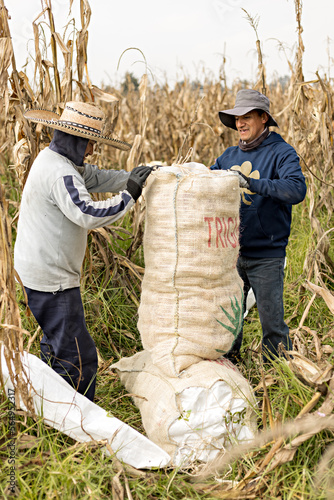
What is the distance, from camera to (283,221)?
9.34ft

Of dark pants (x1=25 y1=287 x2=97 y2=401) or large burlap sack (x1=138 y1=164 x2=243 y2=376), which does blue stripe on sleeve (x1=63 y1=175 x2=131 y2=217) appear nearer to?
large burlap sack (x1=138 y1=164 x2=243 y2=376)

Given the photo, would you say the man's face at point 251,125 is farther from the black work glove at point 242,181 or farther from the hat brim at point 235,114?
the black work glove at point 242,181

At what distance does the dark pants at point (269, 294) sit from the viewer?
2877 millimetres

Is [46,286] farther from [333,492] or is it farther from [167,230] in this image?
[333,492]

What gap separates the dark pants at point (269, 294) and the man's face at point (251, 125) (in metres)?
0.70

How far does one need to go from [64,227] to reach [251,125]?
1.20 m

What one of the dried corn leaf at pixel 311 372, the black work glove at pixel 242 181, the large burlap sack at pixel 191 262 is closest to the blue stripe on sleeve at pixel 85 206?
the large burlap sack at pixel 191 262

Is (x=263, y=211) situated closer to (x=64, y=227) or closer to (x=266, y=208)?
(x=266, y=208)

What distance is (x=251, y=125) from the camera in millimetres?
2816

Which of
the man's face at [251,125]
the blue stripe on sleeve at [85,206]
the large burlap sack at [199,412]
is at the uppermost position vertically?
the man's face at [251,125]

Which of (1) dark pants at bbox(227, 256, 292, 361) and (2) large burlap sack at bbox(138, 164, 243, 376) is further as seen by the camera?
(1) dark pants at bbox(227, 256, 292, 361)

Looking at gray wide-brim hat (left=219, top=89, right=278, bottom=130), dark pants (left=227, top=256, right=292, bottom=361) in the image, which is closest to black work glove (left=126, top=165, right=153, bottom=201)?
gray wide-brim hat (left=219, top=89, right=278, bottom=130)

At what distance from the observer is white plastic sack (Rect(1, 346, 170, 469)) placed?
220 centimetres

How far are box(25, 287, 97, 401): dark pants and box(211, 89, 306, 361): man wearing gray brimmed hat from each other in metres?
0.96
